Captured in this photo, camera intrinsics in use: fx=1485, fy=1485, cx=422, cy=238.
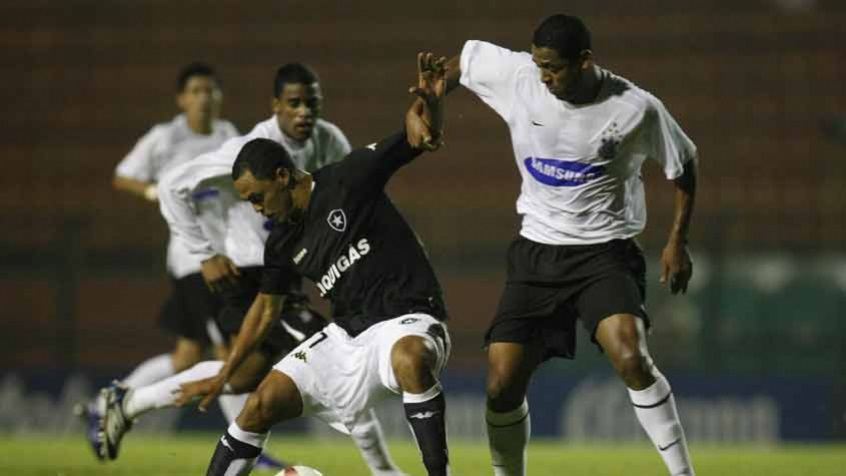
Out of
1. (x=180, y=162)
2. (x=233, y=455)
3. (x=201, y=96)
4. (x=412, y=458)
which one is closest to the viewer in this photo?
(x=233, y=455)

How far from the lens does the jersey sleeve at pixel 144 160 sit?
9109mm

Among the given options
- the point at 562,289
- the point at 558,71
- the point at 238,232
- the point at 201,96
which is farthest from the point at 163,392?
the point at 558,71

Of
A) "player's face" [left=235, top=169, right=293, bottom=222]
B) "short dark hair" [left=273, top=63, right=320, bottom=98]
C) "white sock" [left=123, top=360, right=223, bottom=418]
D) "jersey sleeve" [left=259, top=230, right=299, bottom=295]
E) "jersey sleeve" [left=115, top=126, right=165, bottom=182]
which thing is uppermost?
"short dark hair" [left=273, top=63, right=320, bottom=98]

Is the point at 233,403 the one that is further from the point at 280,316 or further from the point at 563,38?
the point at 563,38

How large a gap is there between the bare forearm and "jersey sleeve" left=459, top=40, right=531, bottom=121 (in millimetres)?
742

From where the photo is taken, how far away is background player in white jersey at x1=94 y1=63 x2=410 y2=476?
6.88 metres

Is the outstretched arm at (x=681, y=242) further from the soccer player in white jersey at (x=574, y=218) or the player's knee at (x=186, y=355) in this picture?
the player's knee at (x=186, y=355)

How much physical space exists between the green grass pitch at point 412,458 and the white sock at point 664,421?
103 inches

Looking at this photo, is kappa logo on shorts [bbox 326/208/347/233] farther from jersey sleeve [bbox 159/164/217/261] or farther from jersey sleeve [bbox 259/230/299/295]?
jersey sleeve [bbox 159/164/217/261]

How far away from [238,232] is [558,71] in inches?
88.9

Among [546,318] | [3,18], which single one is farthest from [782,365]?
[3,18]

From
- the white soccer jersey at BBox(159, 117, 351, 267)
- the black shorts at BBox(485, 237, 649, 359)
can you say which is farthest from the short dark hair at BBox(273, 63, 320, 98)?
the black shorts at BBox(485, 237, 649, 359)

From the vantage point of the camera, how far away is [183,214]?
23.8 ft

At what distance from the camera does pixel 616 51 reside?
18453 millimetres
